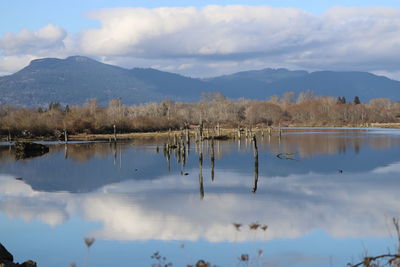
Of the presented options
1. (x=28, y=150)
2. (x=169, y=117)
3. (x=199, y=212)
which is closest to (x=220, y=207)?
(x=199, y=212)

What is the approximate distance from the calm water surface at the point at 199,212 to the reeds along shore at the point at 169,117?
32.3 metres

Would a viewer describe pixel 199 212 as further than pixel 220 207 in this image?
No

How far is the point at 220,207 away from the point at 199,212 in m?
1.33

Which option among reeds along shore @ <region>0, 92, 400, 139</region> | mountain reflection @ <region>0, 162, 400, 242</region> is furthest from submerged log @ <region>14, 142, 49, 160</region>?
mountain reflection @ <region>0, 162, 400, 242</region>

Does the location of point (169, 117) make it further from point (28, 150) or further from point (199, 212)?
point (199, 212)

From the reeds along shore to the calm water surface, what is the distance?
3227 centimetres

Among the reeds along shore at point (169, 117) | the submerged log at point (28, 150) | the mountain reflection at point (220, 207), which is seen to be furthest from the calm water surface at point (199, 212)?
the reeds along shore at point (169, 117)

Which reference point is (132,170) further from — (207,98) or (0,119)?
(207,98)

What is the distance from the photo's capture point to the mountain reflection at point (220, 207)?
16484 millimetres

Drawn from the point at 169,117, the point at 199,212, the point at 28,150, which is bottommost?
the point at 199,212

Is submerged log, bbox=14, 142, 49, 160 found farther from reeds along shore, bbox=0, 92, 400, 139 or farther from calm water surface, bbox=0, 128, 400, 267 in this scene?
reeds along shore, bbox=0, 92, 400, 139

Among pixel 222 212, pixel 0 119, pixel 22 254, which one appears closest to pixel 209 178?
pixel 222 212

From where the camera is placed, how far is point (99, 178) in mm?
31406

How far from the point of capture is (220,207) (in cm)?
2045
